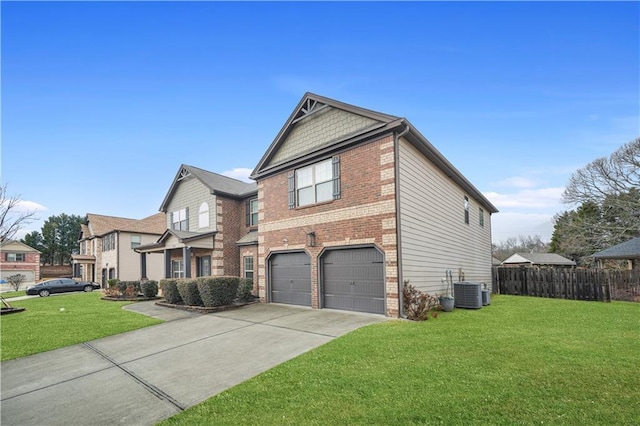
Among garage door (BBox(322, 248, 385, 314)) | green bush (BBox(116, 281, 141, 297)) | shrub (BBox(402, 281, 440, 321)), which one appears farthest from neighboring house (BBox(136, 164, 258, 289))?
shrub (BBox(402, 281, 440, 321))

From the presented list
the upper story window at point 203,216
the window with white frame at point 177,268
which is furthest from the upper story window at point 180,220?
the window with white frame at point 177,268

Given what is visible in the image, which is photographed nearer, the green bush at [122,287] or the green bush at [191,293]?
the green bush at [191,293]

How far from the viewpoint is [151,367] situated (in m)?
6.35

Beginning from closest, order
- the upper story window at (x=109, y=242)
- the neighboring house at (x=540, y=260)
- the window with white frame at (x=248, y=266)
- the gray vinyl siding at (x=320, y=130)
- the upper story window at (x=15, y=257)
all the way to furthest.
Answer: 1. the gray vinyl siding at (x=320, y=130)
2. the window with white frame at (x=248, y=266)
3. the upper story window at (x=109, y=242)
4. the upper story window at (x=15, y=257)
5. the neighboring house at (x=540, y=260)

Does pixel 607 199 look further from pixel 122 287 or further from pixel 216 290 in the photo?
pixel 122 287

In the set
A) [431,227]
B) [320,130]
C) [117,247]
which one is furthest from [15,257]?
[431,227]

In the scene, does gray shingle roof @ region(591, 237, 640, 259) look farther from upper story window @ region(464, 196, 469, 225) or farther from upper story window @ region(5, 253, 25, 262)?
upper story window @ region(5, 253, 25, 262)

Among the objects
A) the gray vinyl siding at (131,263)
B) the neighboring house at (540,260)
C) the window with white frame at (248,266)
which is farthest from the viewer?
the neighboring house at (540,260)

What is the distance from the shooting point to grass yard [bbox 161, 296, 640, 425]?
386 cm

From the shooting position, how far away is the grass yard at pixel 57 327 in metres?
8.30

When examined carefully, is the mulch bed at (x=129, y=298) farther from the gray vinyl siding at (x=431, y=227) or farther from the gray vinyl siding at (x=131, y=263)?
the gray vinyl siding at (x=431, y=227)

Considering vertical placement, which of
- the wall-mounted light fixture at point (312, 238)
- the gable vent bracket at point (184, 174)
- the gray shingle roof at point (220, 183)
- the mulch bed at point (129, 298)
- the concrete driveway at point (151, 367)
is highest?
the gable vent bracket at point (184, 174)

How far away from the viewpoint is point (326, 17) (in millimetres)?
12180

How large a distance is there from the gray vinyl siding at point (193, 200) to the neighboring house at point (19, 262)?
1463 inches
